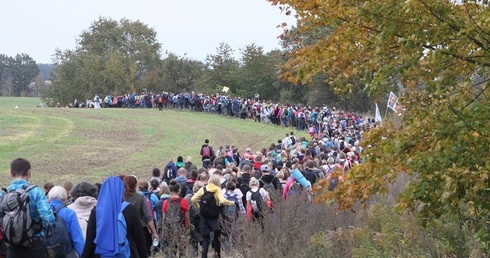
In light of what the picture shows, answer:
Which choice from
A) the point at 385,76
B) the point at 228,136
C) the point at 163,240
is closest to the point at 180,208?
the point at 163,240

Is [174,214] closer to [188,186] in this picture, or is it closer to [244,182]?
[244,182]

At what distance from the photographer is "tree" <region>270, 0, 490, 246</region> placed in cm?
679

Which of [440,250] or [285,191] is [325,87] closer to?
[285,191]

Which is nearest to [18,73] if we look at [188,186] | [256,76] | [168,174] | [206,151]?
[256,76]

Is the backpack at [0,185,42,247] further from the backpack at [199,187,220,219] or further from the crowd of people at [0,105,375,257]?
the backpack at [199,187,220,219]

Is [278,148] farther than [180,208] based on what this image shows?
Yes

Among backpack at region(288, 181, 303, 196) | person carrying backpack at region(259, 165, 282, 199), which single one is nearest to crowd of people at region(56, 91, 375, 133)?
person carrying backpack at region(259, 165, 282, 199)

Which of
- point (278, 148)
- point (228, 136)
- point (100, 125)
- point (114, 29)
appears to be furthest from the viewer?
point (114, 29)

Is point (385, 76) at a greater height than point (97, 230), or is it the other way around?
point (385, 76)

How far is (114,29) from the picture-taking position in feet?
296

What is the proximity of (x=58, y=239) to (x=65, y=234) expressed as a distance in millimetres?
97

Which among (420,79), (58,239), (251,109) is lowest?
(251,109)

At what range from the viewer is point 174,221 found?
11055 mm

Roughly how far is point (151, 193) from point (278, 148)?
14348mm
